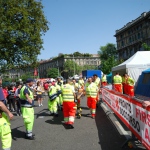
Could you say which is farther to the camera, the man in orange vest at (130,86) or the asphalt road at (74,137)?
the man in orange vest at (130,86)

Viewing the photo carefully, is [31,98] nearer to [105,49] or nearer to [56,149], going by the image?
[56,149]

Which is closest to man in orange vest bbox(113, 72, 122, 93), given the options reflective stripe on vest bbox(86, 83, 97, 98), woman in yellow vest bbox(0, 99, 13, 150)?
reflective stripe on vest bbox(86, 83, 97, 98)

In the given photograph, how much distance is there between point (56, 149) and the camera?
584 centimetres

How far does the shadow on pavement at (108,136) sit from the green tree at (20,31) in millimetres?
18829

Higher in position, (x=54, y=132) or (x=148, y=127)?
(x=148, y=127)

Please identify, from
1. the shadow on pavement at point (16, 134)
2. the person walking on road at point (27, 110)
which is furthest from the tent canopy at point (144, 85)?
the person walking on road at point (27, 110)

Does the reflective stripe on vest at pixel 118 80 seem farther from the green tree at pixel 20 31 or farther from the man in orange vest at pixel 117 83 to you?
the green tree at pixel 20 31

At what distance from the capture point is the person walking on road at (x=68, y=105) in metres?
8.04

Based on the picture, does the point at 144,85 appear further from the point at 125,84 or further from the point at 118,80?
the point at 118,80

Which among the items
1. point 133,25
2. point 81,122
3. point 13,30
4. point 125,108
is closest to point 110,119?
point 81,122

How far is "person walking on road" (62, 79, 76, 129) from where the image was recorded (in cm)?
804

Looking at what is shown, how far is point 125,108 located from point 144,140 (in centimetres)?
174

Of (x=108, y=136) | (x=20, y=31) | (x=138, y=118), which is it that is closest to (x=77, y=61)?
(x=20, y=31)

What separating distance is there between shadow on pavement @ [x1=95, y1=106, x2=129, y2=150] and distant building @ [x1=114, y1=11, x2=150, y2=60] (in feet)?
199
